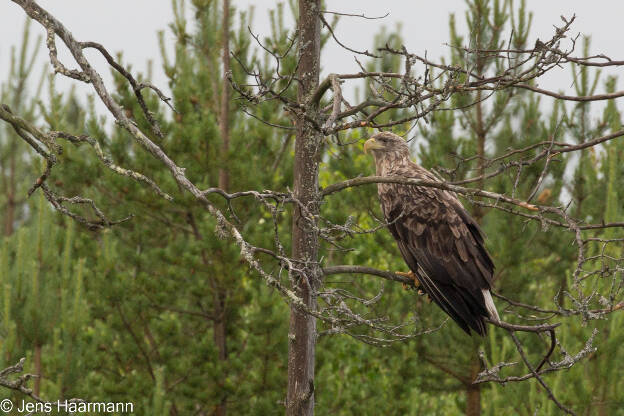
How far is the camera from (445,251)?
5223 mm

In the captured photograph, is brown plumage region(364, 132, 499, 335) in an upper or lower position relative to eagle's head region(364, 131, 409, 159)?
lower

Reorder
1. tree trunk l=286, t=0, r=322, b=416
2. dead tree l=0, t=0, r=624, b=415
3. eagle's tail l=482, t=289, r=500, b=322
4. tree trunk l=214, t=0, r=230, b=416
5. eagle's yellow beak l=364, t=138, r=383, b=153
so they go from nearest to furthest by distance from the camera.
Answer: dead tree l=0, t=0, r=624, b=415 → tree trunk l=286, t=0, r=322, b=416 → eagle's tail l=482, t=289, r=500, b=322 → eagle's yellow beak l=364, t=138, r=383, b=153 → tree trunk l=214, t=0, r=230, b=416

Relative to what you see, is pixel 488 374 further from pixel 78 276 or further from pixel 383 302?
pixel 383 302

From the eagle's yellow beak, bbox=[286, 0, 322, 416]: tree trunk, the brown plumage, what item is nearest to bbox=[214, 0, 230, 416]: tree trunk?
the eagle's yellow beak

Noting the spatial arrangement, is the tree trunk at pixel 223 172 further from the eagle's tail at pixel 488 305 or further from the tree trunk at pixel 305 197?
the tree trunk at pixel 305 197

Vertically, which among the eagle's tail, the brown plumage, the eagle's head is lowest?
the eagle's tail

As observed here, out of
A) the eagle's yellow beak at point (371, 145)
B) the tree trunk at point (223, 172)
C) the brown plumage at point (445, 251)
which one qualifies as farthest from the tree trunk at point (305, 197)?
the tree trunk at point (223, 172)

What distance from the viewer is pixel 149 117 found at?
3514 mm

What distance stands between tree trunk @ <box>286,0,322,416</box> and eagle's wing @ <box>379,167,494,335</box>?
38.6 inches

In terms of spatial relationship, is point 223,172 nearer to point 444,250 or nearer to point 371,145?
point 371,145

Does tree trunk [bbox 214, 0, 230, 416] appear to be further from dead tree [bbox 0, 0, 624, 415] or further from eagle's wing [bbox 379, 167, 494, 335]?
dead tree [bbox 0, 0, 624, 415]

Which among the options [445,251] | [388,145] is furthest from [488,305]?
[388,145]

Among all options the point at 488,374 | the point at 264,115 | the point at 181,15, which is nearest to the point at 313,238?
the point at 488,374

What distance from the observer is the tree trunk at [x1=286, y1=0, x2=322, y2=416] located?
13.8 ft
